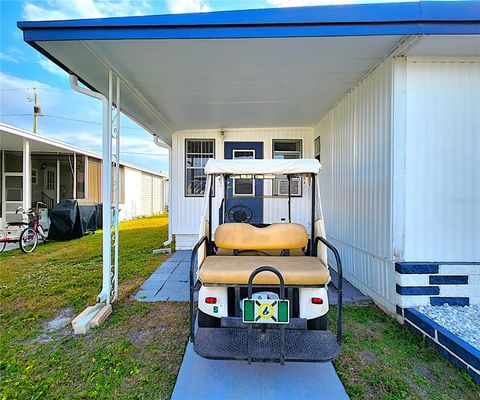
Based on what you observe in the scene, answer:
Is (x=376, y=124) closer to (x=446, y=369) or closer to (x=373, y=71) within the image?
(x=373, y=71)

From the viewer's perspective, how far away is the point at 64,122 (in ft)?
88.0

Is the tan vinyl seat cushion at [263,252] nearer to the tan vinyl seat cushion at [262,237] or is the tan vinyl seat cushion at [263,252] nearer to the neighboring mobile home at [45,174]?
the tan vinyl seat cushion at [262,237]

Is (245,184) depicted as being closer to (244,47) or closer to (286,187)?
(286,187)

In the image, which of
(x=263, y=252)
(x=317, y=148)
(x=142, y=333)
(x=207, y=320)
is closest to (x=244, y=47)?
(x=263, y=252)

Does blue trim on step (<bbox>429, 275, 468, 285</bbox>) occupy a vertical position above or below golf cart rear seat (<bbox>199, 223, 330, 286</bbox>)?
below

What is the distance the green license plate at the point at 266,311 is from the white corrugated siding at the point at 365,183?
2.05m

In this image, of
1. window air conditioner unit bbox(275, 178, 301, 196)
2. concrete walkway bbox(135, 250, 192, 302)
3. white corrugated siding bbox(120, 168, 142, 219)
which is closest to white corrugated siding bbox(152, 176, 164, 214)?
white corrugated siding bbox(120, 168, 142, 219)

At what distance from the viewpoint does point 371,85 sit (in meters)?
3.84

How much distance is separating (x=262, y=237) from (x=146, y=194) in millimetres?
19815

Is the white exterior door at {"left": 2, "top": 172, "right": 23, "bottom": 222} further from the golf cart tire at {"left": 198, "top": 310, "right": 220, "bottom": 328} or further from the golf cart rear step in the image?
the golf cart rear step

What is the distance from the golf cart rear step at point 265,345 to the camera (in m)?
2.01

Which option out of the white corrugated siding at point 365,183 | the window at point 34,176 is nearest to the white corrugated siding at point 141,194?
the window at point 34,176

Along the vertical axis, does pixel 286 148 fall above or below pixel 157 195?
above

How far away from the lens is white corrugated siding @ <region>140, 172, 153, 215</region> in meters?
20.2
